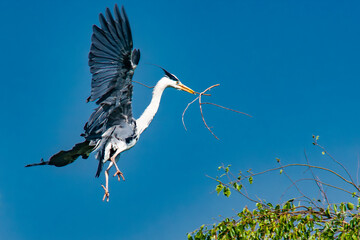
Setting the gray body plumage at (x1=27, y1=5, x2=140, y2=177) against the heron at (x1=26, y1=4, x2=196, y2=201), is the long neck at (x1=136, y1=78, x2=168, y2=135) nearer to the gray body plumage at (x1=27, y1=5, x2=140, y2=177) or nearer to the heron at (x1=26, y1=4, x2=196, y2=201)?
the heron at (x1=26, y1=4, x2=196, y2=201)

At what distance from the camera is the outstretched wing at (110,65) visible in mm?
5562

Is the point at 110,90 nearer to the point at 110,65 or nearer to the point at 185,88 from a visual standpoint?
the point at 110,65

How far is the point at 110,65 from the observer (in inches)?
223

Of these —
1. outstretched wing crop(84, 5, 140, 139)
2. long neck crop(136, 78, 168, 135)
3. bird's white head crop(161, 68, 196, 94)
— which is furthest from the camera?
bird's white head crop(161, 68, 196, 94)

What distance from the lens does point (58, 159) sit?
6.03 meters

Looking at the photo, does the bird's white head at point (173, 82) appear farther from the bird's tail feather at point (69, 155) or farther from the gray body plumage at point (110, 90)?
the bird's tail feather at point (69, 155)

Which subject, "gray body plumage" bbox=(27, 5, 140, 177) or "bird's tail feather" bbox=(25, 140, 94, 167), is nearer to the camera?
"gray body plumage" bbox=(27, 5, 140, 177)

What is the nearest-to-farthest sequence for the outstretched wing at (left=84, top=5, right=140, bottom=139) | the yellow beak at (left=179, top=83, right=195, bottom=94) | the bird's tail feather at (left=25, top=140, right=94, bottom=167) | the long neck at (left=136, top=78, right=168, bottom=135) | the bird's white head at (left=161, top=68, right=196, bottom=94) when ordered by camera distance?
the outstretched wing at (left=84, top=5, right=140, bottom=139)
the bird's tail feather at (left=25, top=140, right=94, bottom=167)
the long neck at (left=136, top=78, right=168, bottom=135)
the bird's white head at (left=161, top=68, right=196, bottom=94)
the yellow beak at (left=179, top=83, right=195, bottom=94)

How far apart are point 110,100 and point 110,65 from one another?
36 cm

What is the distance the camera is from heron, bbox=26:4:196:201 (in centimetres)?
560

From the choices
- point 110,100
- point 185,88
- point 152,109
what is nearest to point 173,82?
point 185,88

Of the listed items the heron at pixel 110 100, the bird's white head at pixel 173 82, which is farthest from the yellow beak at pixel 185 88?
the heron at pixel 110 100

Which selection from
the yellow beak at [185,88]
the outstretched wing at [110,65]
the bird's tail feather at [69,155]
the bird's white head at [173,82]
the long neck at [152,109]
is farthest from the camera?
the yellow beak at [185,88]

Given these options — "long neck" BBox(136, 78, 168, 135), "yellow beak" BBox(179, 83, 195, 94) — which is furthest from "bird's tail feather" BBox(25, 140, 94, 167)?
"yellow beak" BBox(179, 83, 195, 94)
